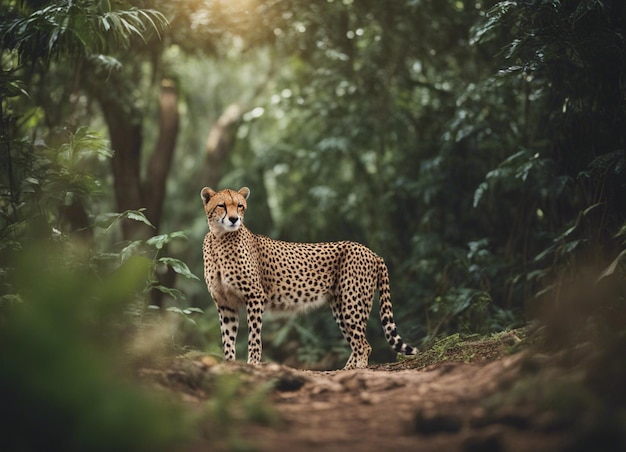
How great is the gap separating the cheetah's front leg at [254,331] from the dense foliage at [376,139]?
0.90 meters

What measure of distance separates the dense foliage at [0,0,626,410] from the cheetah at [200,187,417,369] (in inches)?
25.6

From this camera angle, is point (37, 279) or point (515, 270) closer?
point (37, 279)

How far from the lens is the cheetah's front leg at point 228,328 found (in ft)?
24.7

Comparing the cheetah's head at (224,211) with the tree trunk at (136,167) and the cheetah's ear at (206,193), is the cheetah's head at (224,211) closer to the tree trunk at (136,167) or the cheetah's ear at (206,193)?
the cheetah's ear at (206,193)

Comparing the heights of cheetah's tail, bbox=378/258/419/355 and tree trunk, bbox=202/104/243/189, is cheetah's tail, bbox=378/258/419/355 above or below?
below

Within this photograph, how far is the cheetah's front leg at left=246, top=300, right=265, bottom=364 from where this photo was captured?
739 cm

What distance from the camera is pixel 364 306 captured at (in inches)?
315

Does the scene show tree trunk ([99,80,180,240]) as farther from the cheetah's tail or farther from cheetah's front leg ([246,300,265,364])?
the cheetah's tail

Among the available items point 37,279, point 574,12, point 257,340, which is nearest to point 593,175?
point 574,12

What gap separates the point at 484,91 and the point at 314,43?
11.7 feet

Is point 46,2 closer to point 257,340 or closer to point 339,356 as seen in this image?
point 257,340

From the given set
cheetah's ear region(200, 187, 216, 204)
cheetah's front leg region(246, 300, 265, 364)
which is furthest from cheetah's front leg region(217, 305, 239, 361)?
cheetah's ear region(200, 187, 216, 204)

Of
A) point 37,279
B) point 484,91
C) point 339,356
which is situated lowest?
point 339,356

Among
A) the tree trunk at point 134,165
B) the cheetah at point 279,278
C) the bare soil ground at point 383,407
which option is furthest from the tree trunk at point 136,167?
the bare soil ground at point 383,407
